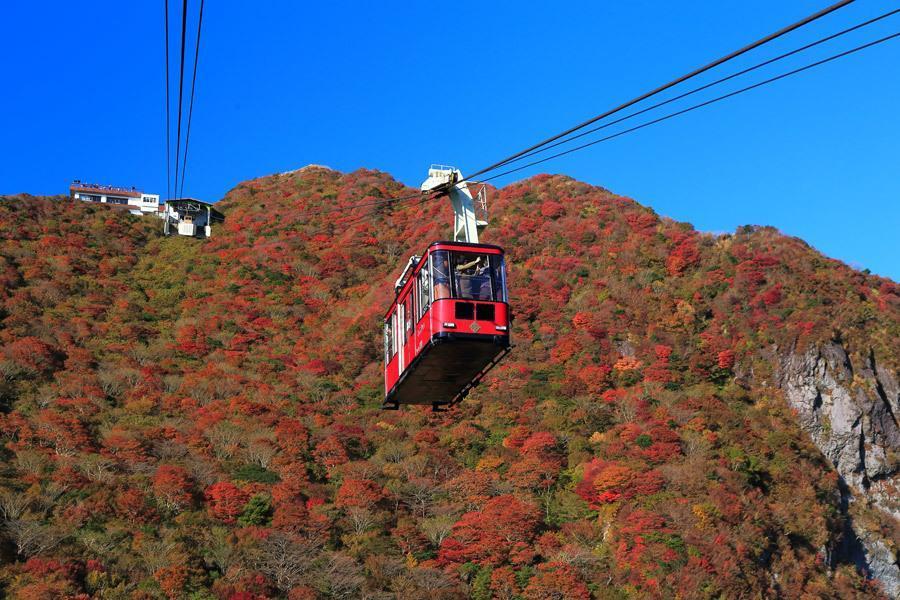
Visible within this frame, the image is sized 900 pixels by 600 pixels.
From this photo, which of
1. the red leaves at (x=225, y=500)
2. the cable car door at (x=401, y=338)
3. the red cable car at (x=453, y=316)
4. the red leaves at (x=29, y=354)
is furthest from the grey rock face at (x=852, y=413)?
the red leaves at (x=29, y=354)

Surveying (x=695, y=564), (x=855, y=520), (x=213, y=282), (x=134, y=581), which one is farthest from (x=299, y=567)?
(x=213, y=282)

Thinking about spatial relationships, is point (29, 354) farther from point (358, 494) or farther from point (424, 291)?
point (424, 291)

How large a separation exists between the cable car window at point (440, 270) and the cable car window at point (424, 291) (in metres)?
0.33

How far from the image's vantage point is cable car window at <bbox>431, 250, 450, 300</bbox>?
2138 centimetres

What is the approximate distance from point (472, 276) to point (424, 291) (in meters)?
1.28

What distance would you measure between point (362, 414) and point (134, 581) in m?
22.2

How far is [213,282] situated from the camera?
79.6m

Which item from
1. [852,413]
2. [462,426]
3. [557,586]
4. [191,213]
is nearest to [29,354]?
[462,426]

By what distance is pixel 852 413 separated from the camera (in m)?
58.5

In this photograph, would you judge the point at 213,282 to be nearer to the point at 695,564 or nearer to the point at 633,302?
the point at 633,302

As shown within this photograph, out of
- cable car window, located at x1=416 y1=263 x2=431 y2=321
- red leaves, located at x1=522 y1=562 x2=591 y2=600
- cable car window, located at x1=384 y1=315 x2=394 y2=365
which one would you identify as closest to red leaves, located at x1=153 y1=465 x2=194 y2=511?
red leaves, located at x1=522 y1=562 x2=591 y2=600

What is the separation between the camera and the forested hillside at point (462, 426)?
136 ft

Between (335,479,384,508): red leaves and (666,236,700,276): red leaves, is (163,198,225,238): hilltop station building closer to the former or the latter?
(666,236,700,276): red leaves

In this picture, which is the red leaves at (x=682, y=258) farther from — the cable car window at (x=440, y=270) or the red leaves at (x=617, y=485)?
the cable car window at (x=440, y=270)
